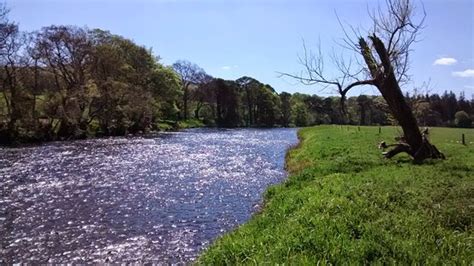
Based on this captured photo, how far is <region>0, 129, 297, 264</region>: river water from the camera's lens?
12828 mm

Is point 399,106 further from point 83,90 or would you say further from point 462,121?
point 462,121

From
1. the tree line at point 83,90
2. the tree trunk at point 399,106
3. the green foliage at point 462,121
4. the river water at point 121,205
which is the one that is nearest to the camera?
the river water at point 121,205

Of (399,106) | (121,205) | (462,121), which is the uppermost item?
(399,106)

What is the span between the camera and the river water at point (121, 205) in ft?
42.1

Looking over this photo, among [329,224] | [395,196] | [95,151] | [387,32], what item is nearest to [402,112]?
[387,32]

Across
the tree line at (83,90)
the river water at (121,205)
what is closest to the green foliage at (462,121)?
the tree line at (83,90)

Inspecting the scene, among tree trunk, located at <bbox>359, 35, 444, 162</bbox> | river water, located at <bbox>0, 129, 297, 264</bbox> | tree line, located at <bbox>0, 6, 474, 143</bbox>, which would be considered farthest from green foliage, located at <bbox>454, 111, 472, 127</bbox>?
tree trunk, located at <bbox>359, 35, 444, 162</bbox>

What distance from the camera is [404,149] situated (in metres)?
24.5

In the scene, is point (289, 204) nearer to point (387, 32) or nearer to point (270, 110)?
point (387, 32)

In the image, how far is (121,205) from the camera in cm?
1866

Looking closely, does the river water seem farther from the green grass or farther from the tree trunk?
the tree trunk

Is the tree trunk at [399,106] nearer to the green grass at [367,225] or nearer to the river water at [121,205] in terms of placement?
the green grass at [367,225]

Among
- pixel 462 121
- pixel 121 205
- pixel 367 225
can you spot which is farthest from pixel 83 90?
pixel 462 121

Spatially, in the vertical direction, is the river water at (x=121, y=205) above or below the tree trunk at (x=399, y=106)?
below
